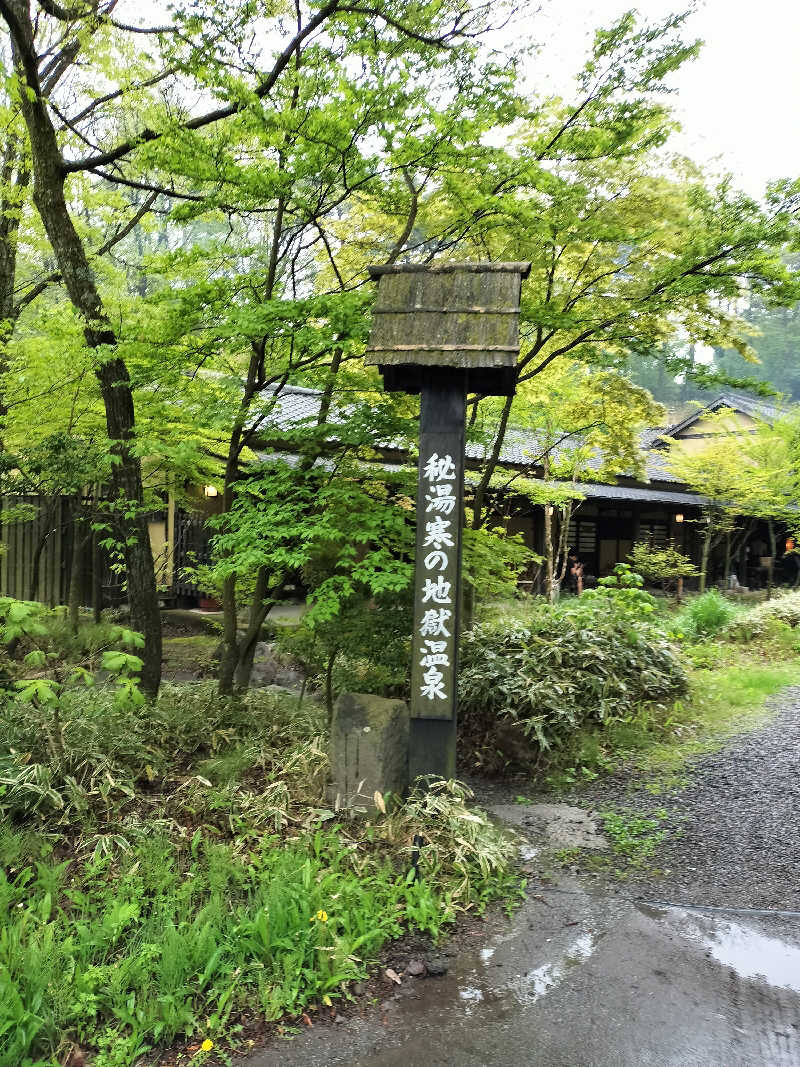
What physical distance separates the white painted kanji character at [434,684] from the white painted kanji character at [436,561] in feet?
2.16

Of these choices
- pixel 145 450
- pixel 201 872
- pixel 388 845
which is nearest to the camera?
pixel 201 872

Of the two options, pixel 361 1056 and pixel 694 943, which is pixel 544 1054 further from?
pixel 694 943

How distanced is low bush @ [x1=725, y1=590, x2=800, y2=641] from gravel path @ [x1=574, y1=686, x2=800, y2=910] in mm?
4875

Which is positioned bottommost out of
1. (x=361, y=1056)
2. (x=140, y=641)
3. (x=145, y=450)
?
(x=361, y=1056)

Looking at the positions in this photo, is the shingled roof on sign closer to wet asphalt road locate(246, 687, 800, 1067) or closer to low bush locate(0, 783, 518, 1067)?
low bush locate(0, 783, 518, 1067)

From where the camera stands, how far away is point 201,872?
13.1 ft

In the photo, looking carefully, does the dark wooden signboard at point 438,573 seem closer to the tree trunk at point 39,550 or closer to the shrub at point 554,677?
the shrub at point 554,677

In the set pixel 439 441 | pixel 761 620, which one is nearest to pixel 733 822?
pixel 439 441

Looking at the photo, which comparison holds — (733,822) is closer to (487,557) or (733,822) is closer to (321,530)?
(487,557)

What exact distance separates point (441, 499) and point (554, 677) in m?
3.00

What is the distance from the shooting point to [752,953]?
359 cm

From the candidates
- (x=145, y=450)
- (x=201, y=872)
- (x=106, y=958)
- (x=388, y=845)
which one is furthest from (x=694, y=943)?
(x=145, y=450)

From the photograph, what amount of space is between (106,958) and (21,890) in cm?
71

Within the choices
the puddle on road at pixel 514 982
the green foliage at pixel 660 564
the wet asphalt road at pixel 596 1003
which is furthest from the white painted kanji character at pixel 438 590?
the green foliage at pixel 660 564
